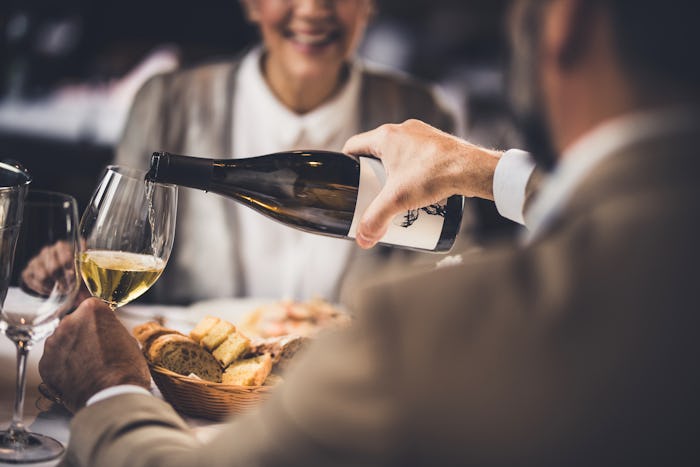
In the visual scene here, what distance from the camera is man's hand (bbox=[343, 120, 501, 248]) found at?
106cm

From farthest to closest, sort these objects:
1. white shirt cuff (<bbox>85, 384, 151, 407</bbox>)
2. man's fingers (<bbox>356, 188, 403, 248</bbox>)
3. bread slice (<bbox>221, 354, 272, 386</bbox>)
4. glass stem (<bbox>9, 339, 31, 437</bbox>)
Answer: man's fingers (<bbox>356, 188, 403, 248</bbox>)
bread slice (<bbox>221, 354, 272, 386</bbox>)
glass stem (<bbox>9, 339, 31, 437</bbox>)
white shirt cuff (<bbox>85, 384, 151, 407</bbox>)

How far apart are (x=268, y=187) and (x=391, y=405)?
84cm

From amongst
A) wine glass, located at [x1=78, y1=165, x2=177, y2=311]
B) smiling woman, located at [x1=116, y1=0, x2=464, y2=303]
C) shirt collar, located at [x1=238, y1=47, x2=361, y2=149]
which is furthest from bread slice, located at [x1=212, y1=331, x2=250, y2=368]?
shirt collar, located at [x1=238, y1=47, x2=361, y2=149]

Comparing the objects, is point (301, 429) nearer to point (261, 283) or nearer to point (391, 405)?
point (391, 405)

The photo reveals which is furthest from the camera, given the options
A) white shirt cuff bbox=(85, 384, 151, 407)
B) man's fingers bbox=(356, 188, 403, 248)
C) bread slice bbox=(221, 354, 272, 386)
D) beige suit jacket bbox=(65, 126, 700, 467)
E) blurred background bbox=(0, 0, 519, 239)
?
blurred background bbox=(0, 0, 519, 239)

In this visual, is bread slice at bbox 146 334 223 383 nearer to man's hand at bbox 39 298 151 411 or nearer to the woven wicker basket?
the woven wicker basket

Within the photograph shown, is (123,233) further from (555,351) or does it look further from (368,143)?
(555,351)

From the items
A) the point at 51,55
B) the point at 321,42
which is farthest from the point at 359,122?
the point at 51,55

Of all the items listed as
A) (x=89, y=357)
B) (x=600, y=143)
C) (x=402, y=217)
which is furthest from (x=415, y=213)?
(x=600, y=143)

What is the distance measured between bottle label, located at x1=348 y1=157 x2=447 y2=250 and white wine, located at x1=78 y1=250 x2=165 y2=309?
0.31 meters

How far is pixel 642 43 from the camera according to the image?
0.47 metres

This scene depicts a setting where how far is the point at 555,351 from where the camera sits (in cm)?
45

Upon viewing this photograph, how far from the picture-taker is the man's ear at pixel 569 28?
1.60 feet

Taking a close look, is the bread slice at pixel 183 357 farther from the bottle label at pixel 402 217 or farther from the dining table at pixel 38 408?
the bottle label at pixel 402 217
